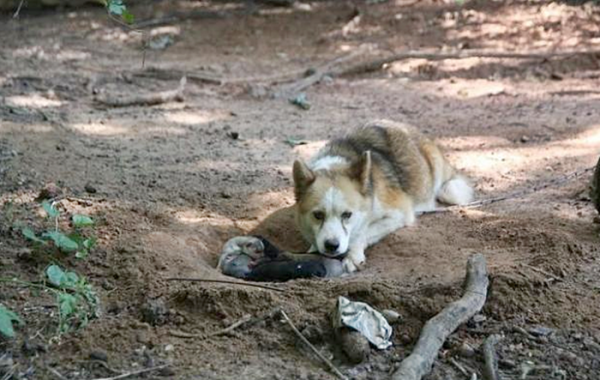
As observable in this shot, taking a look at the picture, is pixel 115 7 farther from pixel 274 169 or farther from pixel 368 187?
pixel 274 169

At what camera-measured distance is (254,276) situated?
5.52m

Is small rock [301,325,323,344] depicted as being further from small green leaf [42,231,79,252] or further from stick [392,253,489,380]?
small green leaf [42,231,79,252]

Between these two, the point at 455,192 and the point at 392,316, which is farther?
the point at 455,192

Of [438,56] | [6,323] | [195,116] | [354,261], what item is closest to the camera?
[6,323]

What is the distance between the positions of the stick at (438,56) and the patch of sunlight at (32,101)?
3.99 metres

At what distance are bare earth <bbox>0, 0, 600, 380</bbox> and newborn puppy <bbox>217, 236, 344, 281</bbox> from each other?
19 cm

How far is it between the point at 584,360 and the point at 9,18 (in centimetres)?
1224

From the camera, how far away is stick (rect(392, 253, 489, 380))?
158 inches

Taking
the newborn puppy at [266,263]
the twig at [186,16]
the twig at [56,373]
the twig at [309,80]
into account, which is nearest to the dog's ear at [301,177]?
the newborn puppy at [266,263]

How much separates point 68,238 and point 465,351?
226 cm

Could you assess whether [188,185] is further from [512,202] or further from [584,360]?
[584,360]

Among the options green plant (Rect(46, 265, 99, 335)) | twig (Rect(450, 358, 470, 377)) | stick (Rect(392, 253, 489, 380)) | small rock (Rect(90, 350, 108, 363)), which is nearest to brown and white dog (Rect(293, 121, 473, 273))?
stick (Rect(392, 253, 489, 380))

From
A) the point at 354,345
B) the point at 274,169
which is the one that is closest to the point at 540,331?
the point at 354,345

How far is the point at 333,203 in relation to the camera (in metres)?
5.93
